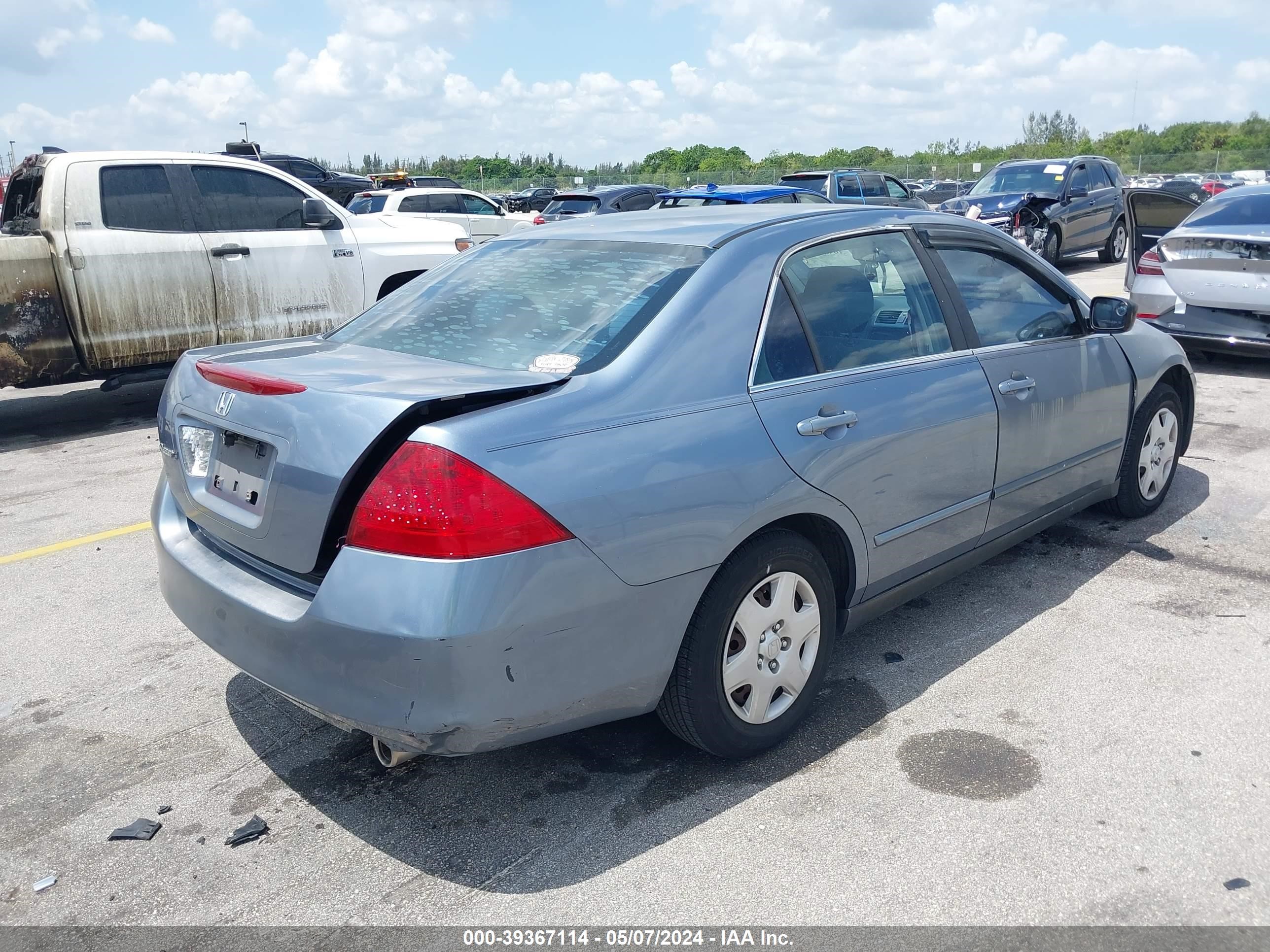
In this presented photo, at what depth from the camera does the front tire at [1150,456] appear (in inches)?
195

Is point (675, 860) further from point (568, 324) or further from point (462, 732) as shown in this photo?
point (568, 324)

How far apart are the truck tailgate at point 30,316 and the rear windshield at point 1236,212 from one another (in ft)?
28.5

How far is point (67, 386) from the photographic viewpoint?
1003 centimetres

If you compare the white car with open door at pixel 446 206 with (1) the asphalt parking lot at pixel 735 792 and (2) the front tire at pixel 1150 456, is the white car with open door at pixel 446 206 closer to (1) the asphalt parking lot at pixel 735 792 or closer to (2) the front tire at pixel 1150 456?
(2) the front tire at pixel 1150 456

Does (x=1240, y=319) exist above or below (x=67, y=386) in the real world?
above

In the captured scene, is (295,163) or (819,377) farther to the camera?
(295,163)

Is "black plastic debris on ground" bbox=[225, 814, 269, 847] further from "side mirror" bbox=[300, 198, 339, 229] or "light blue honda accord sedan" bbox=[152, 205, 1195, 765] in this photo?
"side mirror" bbox=[300, 198, 339, 229]

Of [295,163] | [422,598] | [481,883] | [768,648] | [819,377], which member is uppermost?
[295,163]

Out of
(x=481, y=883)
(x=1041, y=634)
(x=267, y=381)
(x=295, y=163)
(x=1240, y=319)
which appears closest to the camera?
(x=481, y=883)

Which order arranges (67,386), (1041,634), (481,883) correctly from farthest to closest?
(67,386), (1041,634), (481,883)

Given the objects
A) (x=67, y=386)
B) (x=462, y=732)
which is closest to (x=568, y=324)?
(x=462, y=732)

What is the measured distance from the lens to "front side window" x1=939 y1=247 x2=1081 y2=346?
399 cm

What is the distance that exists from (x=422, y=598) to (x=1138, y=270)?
27.2 ft

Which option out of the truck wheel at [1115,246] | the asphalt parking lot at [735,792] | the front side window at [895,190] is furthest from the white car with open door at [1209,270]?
the front side window at [895,190]
